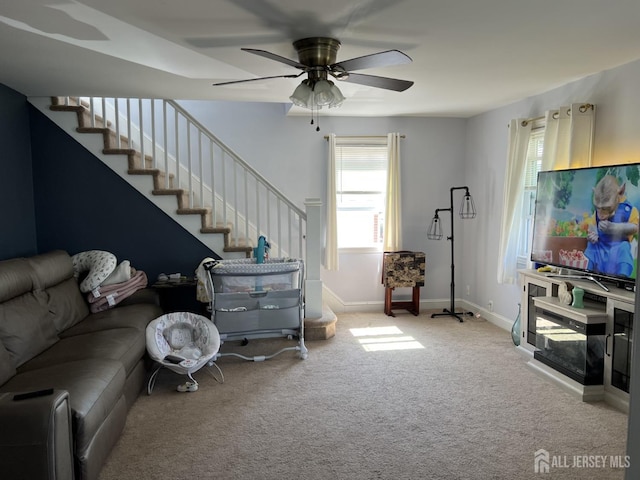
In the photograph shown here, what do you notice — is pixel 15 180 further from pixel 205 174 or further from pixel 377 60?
pixel 377 60

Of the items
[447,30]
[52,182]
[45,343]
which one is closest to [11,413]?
[45,343]

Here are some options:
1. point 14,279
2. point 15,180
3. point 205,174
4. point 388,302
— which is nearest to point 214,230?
point 205,174

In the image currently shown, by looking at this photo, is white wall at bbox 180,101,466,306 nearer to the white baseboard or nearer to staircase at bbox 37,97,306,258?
the white baseboard

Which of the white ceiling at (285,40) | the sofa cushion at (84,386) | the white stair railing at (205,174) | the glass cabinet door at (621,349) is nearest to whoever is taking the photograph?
the sofa cushion at (84,386)

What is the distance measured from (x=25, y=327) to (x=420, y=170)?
4634mm

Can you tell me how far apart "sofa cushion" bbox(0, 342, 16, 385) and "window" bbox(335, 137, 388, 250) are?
12.6ft

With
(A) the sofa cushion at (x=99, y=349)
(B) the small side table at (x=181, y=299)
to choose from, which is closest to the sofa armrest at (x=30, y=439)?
(A) the sofa cushion at (x=99, y=349)

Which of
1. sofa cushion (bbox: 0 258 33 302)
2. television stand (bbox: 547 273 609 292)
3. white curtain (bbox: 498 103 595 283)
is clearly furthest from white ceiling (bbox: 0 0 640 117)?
television stand (bbox: 547 273 609 292)

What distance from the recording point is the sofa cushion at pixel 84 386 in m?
2.21

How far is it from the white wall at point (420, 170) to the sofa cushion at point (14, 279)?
291 cm

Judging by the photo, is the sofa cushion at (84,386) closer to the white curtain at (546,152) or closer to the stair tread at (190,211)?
the stair tread at (190,211)

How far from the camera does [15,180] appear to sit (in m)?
4.23

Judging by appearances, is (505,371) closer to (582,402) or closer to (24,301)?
(582,402)

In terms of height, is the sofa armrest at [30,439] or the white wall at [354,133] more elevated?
the white wall at [354,133]
